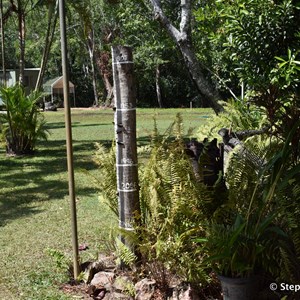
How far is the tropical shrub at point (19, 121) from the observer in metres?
11.1

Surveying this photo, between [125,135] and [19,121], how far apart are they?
8.11 meters

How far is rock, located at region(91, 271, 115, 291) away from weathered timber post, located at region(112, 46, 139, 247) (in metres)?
0.28

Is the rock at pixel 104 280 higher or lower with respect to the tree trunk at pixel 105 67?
lower

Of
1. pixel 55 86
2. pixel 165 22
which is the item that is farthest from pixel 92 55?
pixel 165 22

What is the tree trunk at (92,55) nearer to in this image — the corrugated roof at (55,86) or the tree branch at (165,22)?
the corrugated roof at (55,86)

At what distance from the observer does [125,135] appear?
3803 mm

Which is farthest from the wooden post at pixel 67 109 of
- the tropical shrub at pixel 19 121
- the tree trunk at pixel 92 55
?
the tree trunk at pixel 92 55

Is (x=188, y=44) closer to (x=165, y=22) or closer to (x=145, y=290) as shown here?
(x=165, y=22)

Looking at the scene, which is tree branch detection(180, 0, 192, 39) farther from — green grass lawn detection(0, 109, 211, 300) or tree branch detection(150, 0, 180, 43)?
green grass lawn detection(0, 109, 211, 300)

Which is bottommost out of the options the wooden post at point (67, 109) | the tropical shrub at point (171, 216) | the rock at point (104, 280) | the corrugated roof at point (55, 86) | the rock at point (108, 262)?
the rock at point (104, 280)

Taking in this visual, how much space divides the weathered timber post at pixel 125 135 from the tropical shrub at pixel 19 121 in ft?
25.6

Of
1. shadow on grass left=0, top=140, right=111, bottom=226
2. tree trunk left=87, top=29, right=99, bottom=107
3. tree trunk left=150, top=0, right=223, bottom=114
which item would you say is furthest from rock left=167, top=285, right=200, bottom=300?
tree trunk left=87, top=29, right=99, bottom=107

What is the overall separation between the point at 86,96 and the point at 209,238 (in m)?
40.0

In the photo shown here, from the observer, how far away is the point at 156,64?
1372 inches
